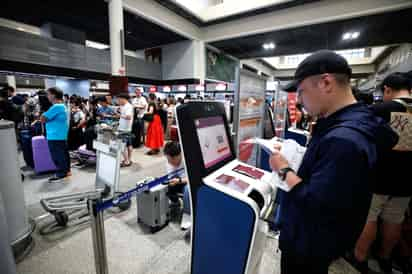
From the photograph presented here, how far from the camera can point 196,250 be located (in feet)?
3.75

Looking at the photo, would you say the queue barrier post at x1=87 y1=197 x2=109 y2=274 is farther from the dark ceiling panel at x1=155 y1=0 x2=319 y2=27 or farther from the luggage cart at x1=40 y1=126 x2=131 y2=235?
the dark ceiling panel at x1=155 y1=0 x2=319 y2=27

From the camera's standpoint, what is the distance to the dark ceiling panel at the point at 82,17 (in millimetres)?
6542

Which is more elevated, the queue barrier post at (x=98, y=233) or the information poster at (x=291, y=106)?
the information poster at (x=291, y=106)

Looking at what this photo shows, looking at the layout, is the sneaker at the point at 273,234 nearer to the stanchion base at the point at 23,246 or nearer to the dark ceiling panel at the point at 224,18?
the stanchion base at the point at 23,246

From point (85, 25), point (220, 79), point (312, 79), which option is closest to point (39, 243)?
point (312, 79)

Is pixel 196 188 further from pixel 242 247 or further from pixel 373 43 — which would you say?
pixel 373 43

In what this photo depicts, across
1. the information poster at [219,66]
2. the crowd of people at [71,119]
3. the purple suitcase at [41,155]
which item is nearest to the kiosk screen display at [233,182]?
the crowd of people at [71,119]

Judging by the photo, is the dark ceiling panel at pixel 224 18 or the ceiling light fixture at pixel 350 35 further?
the ceiling light fixture at pixel 350 35

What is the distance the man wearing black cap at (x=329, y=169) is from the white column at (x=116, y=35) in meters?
5.95

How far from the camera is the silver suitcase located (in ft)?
7.05

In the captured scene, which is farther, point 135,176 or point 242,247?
point 135,176

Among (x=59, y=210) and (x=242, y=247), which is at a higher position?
(x=242, y=247)

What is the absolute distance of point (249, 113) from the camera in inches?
84.0

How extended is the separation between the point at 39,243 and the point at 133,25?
8.33 m
